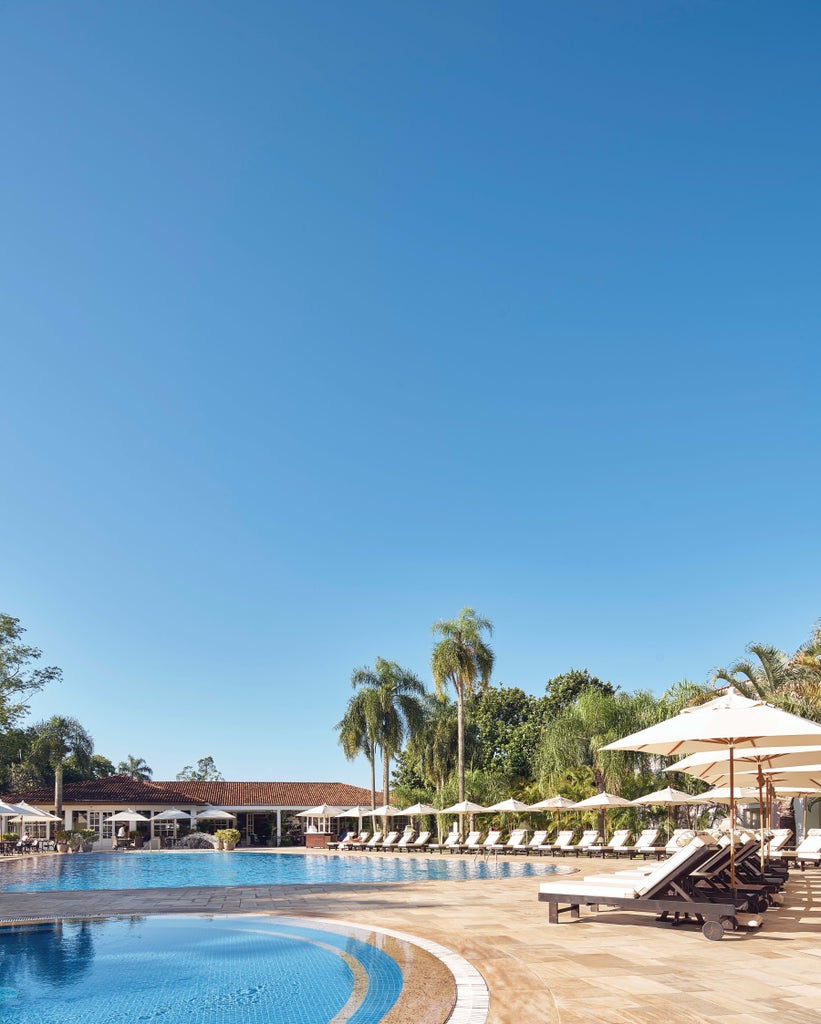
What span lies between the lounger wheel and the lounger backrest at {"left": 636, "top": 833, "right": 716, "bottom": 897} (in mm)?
613

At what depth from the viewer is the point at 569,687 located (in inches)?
1939

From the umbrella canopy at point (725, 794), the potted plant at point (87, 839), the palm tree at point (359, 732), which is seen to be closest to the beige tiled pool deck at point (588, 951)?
the umbrella canopy at point (725, 794)

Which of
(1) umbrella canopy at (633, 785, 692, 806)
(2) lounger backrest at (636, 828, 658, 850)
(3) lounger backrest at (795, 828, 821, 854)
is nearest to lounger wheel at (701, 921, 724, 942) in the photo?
(3) lounger backrest at (795, 828, 821, 854)

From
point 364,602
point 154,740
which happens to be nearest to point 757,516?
point 364,602

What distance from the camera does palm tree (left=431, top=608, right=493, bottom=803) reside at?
1383 inches

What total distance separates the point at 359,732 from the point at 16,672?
14511mm

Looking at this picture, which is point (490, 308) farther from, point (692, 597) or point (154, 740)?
point (154, 740)

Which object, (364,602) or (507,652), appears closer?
(507,652)

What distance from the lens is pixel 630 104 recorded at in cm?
1762

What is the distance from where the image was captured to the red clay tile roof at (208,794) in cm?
4628

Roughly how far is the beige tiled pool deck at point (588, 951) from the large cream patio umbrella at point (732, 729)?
1.45 metres

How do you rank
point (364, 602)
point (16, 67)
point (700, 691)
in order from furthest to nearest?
point (364, 602)
point (700, 691)
point (16, 67)

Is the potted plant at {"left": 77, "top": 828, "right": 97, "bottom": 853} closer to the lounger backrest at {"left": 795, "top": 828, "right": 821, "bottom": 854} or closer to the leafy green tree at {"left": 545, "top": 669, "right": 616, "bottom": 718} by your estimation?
the leafy green tree at {"left": 545, "top": 669, "right": 616, "bottom": 718}

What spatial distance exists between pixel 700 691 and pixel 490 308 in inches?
556
